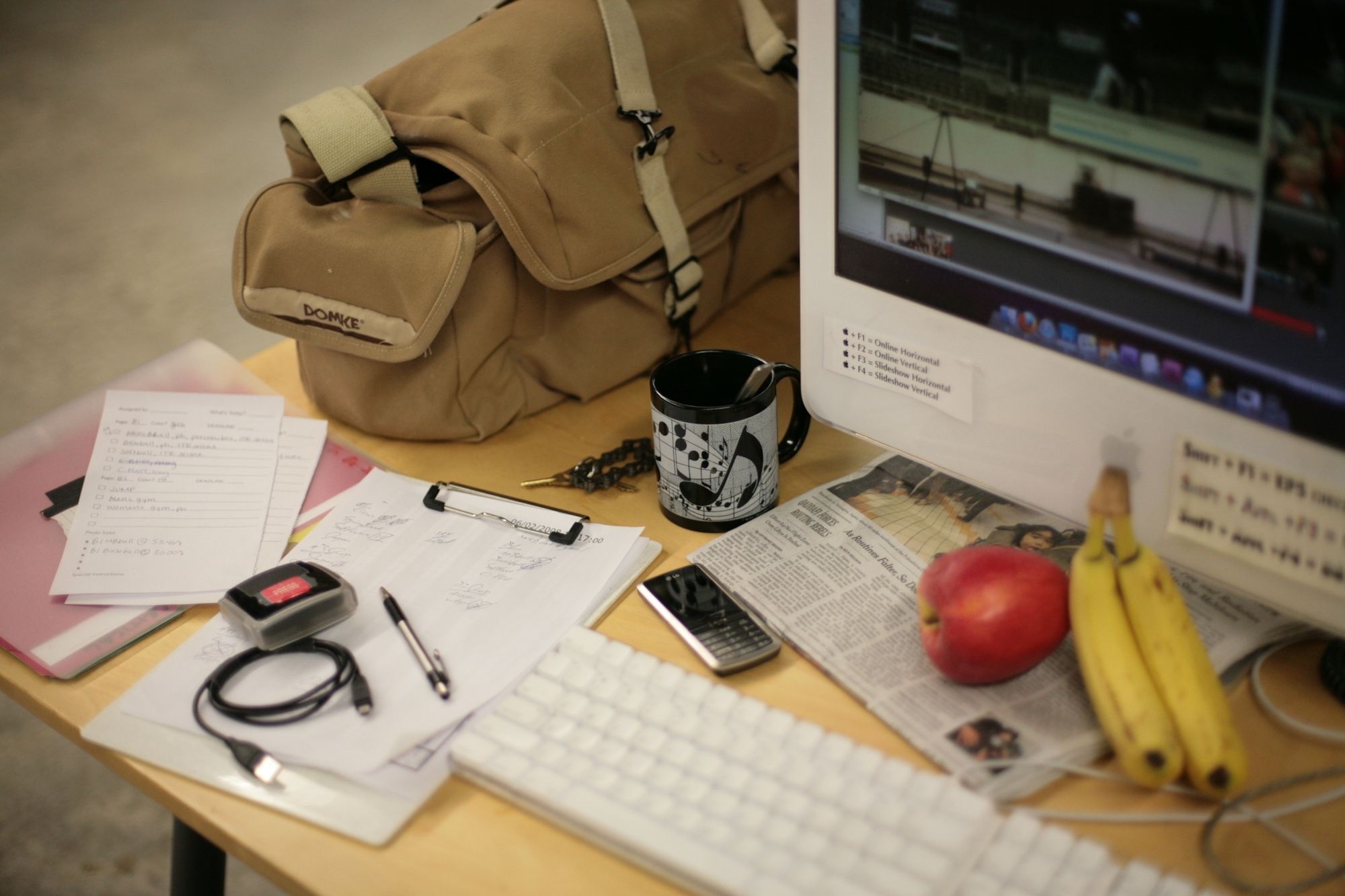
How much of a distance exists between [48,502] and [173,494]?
0.34 ft

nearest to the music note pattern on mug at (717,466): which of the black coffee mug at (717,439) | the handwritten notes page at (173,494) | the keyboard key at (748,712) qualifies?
the black coffee mug at (717,439)

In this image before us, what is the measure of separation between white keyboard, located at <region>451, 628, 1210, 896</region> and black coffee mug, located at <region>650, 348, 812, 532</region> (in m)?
0.17

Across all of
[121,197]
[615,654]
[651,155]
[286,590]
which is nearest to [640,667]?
[615,654]

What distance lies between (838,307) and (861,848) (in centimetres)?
37

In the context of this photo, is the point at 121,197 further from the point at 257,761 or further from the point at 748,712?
the point at 748,712

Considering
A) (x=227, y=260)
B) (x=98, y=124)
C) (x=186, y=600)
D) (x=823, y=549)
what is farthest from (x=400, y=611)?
(x=98, y=124)

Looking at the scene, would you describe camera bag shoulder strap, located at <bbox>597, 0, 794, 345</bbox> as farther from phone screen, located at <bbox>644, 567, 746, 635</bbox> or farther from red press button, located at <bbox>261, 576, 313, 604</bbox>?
red press button, located at <bbox>261, 576, 313, 604</bbox>

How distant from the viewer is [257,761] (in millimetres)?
665

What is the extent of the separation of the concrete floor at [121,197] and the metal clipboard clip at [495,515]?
0.88m

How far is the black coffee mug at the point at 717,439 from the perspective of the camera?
0.80 meters

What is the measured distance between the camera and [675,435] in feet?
2.65

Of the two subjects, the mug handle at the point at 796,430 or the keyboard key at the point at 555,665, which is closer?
the keyboard key at the point at 555,665

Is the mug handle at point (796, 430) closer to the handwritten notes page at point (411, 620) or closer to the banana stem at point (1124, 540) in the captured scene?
the handwritten notes page at point (411, 620)

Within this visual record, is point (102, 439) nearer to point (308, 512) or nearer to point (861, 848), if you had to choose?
point (308, 512)
